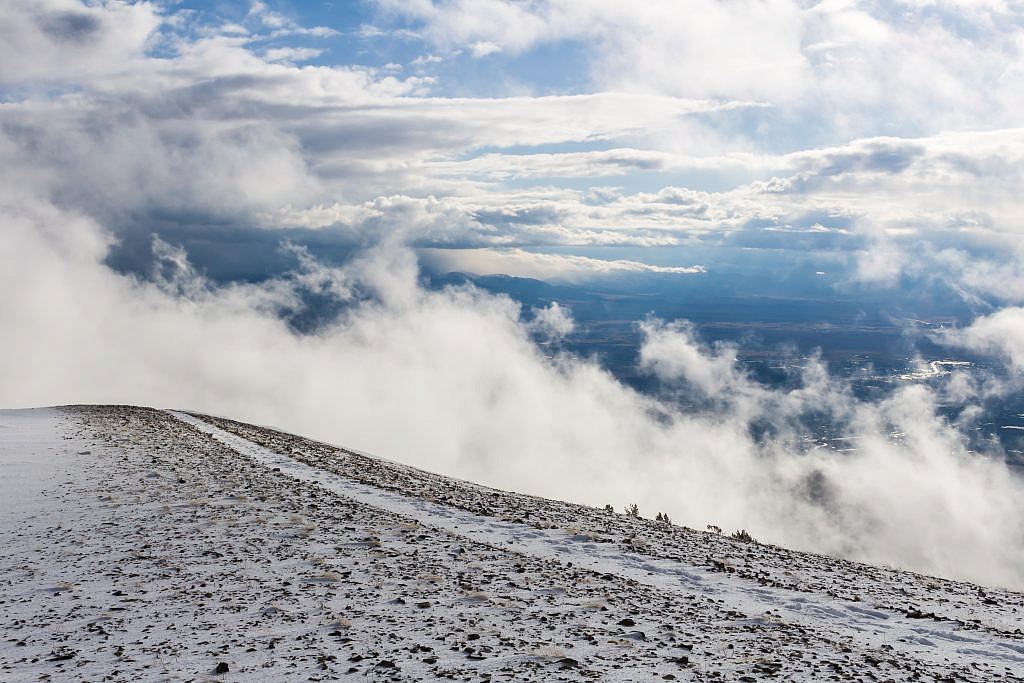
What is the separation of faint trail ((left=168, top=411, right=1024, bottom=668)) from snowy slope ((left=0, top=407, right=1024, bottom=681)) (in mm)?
67

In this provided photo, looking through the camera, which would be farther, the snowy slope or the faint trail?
the faint trail

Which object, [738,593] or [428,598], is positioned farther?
[738,593]

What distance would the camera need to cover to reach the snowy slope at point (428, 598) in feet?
39.8

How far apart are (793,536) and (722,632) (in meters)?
157

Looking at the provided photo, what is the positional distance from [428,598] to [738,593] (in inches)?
262

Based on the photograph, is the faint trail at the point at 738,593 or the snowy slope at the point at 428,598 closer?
the snowy slope at the point at 428,598

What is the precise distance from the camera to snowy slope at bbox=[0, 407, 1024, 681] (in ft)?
39.8

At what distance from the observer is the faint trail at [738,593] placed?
1326 centimetres

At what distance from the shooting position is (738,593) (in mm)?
Result: 16281

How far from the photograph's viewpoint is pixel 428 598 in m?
15.1

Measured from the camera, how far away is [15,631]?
13641mm

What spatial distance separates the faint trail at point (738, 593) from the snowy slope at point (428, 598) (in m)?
0.07

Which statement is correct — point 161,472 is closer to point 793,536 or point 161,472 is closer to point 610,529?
point 610,529

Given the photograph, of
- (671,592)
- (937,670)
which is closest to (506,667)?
(671,592)
